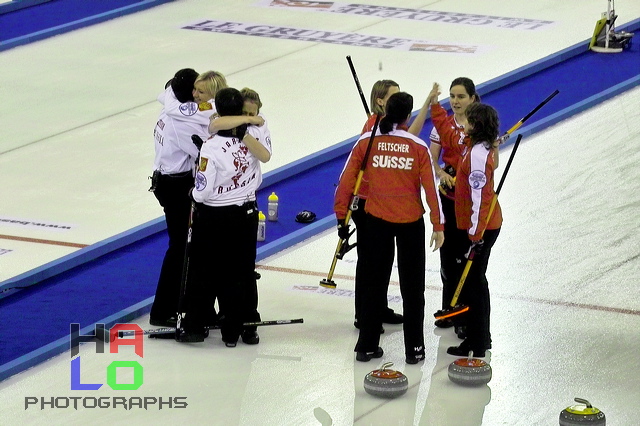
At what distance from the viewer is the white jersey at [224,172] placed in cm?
775

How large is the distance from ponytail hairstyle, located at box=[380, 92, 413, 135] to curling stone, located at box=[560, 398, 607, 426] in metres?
1.97

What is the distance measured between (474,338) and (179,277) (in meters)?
2.00

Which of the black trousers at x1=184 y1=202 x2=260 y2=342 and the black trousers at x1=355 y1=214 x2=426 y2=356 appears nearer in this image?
the black trousers at x1=355 y1=214 x2=426 y2=356

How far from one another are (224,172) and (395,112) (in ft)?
3.62

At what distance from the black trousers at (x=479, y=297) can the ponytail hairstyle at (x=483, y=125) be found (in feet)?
1.80

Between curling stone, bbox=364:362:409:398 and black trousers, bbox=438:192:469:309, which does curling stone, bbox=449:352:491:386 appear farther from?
black trousers, bbox=438:192:469:309

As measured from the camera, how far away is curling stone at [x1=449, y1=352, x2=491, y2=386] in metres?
7.38

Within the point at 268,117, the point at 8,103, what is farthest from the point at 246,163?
the point at 8,103

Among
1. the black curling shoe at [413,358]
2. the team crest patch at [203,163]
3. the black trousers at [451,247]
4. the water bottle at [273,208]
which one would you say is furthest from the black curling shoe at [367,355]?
the water bottle at [273,208]

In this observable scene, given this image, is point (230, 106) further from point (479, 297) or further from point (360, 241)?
point (479, 297)

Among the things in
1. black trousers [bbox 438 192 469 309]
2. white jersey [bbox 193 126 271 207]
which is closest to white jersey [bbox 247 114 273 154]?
white jersey [bbox 193 126 271 207]

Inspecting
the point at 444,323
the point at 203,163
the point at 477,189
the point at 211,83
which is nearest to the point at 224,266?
the point at 203,163

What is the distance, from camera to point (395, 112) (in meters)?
7.54

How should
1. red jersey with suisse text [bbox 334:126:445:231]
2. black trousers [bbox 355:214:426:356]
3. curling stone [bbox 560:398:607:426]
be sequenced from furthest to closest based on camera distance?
black trousers [bbox 355:214:426:356] → red jersey with suisse text [bbox 334:126:445:231] → curling stone [bbox 560:398:607:426]
